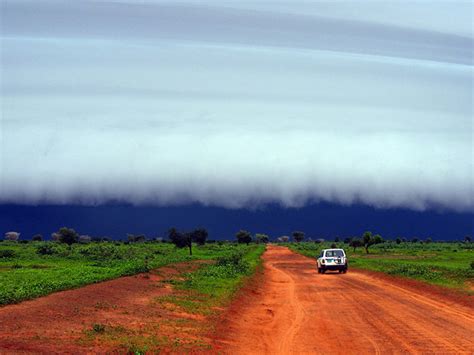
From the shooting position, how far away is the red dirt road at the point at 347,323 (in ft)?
50.1

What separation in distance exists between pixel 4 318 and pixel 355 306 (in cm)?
1453

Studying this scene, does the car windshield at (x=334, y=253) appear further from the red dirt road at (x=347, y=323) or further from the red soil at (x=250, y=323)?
the red soil at (x=250, y=323)

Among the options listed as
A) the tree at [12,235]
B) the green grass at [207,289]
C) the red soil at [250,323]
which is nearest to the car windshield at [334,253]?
the green grass at [207,289]

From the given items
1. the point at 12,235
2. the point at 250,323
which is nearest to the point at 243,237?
the point at 12,235

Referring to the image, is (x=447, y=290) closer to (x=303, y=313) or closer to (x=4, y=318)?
(x=303, y=313)

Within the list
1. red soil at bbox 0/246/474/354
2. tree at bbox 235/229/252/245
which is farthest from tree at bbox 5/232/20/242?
red soil at bbox 0/246/474/354

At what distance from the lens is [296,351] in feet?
48.4

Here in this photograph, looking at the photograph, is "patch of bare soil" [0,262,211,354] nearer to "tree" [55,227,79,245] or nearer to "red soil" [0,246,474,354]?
"red soil" [0,246,474,354]

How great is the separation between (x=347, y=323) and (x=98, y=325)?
876 cm

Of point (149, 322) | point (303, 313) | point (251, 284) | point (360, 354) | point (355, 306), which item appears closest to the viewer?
point (360, 354)

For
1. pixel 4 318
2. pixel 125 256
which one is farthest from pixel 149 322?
pixel 125 256

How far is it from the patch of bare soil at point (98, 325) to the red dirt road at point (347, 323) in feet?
4.55

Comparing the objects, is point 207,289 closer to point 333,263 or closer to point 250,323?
point 250,323

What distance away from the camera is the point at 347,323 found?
63.3 feet
